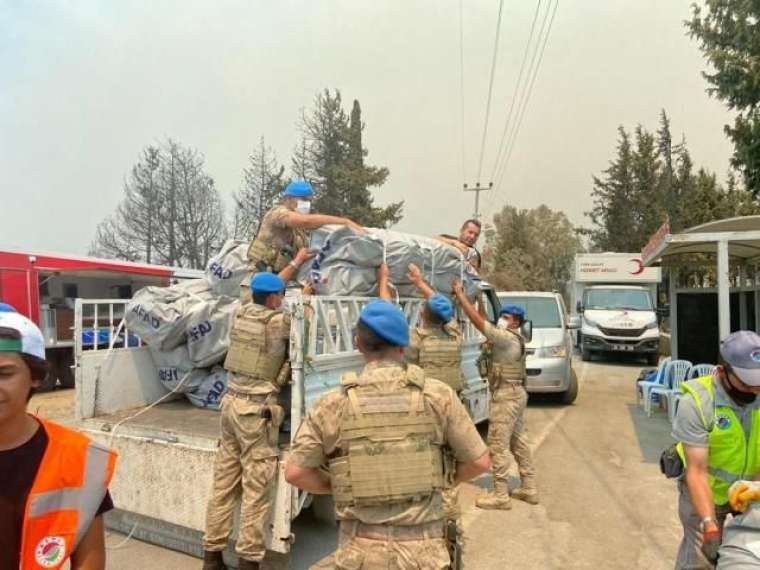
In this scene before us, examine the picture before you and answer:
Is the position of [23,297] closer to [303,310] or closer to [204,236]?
[303,310]

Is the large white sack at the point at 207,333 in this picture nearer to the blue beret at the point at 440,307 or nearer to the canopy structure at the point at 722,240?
the blue beret at the point at 440,307

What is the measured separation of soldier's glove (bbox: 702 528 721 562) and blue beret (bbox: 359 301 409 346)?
1.53m

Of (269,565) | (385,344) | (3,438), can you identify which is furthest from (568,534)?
(3,438)

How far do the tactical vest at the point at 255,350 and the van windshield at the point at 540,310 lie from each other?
728 centimetres

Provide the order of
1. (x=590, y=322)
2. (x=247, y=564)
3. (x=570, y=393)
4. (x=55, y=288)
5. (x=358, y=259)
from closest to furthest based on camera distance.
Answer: (x=247, y=564) → (x=358, y=259) → (x=570, y=393) → (x=55, y=288) → (x=590, y=322)

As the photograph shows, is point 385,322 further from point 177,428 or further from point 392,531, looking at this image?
point 177,428

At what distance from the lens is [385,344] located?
7.25 feet

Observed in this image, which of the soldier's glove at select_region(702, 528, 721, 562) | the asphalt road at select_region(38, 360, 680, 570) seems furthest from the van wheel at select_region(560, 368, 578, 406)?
the soldier's glove at select_region(702, 528, 721, 562)

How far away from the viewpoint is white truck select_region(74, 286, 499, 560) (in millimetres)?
3592

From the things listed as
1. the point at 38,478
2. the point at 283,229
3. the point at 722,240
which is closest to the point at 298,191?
the point at 283,229

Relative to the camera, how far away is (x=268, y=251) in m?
4.84

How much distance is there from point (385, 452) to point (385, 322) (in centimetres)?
48

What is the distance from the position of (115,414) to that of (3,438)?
3.49 m

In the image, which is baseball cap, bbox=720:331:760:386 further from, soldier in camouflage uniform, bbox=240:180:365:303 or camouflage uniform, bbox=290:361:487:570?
soldier in camouflage uniform, bbox=240:180:365:303
